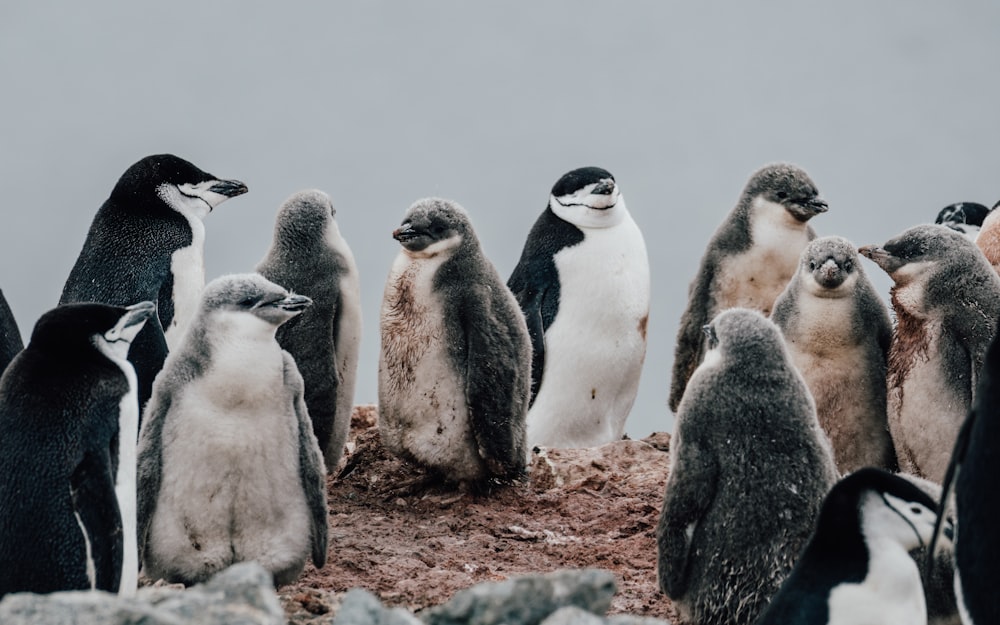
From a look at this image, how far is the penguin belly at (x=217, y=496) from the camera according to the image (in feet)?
→ 18.9

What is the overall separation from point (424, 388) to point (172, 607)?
11.5 ft

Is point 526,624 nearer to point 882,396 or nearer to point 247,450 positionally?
point 247,450

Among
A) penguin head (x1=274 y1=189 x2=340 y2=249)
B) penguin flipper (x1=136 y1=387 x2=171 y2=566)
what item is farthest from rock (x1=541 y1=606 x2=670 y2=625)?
penguin head (x1=274 y1=189 x2=340 y2=249)

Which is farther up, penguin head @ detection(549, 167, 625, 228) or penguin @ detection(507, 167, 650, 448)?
penguin head @ detection(549, 167, 625, 228)

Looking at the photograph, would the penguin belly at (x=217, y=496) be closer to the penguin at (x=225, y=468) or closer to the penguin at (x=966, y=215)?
the penguin at (x=225, y=468)

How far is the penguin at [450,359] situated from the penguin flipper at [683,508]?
200 cm

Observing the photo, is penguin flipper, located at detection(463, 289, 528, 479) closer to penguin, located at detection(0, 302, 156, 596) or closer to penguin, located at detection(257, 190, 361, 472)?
penguin, located at detection(257, 190, 361, 472)

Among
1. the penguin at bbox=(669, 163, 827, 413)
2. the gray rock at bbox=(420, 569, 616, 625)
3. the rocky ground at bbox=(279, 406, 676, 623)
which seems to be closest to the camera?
the gray rock at bbox=(420, 569, 616, 625)

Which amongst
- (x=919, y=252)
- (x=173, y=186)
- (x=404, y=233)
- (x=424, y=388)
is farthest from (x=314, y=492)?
(x=919, y=252)

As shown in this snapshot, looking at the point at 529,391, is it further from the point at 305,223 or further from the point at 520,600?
the point at 520,600

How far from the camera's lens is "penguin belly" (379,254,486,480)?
7551mm

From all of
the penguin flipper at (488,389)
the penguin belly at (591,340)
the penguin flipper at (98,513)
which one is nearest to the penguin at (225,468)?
the penguin flipper at (98,513)

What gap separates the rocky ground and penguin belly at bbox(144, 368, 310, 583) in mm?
223

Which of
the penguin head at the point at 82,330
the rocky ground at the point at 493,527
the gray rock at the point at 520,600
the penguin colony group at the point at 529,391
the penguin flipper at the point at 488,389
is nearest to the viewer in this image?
the gray rock at the point at 520,600
